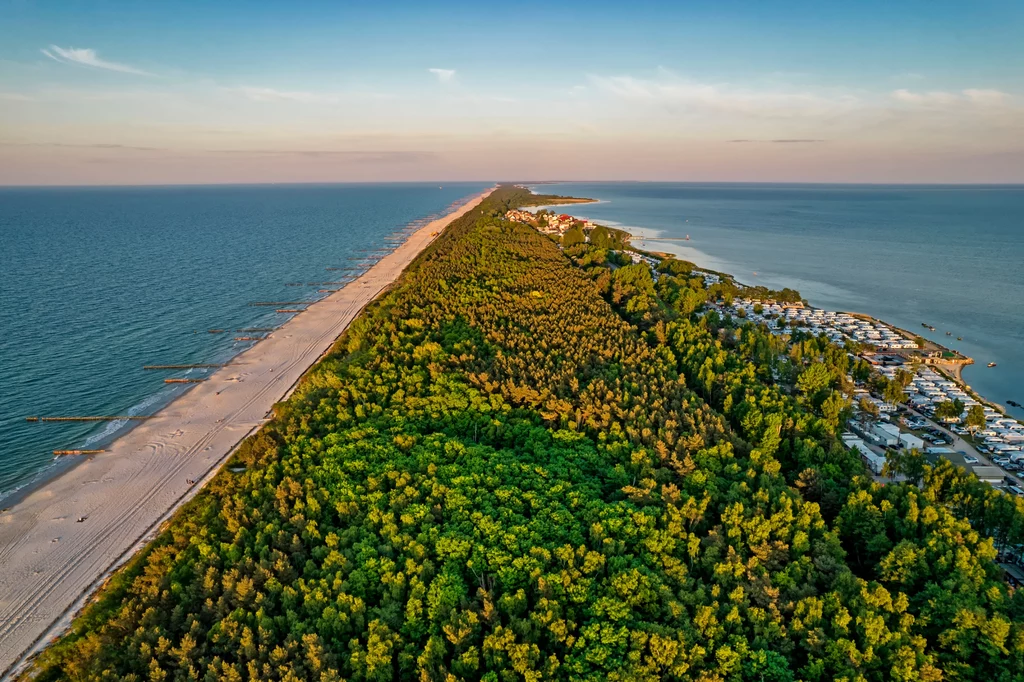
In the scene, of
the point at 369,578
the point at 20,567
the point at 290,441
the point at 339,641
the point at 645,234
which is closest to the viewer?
the point at 339,641

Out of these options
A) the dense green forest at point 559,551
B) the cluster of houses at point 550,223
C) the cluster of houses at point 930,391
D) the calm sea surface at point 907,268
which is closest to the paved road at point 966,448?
the cluster of houses at point 930,391

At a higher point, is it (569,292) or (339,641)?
(569,292)

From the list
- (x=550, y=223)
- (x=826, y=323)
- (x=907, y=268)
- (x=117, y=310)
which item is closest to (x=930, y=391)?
(x=826, y=323)

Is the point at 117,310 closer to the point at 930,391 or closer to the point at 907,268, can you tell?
the point at 930,391

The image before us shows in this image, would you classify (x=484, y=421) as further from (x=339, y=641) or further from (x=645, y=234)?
(x=645, y=234)

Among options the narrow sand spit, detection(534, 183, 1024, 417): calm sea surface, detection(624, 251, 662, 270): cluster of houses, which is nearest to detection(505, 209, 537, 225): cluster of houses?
detection(534, 183, 1024, 417): calm sea surface

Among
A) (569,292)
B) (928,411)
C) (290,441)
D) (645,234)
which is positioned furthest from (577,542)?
(645,234)
